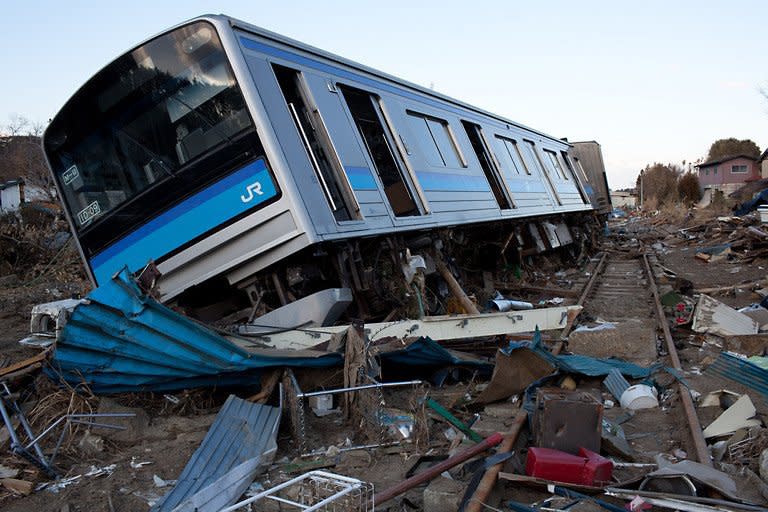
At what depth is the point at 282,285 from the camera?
→ 5.77m

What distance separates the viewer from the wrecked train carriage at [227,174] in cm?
544

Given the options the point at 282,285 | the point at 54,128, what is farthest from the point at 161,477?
the point at 54,128

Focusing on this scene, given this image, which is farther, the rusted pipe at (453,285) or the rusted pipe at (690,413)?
the rusted pipe at (453,285)

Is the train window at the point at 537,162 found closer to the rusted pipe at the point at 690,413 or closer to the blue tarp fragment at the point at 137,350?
the rusted pipe at the point at 690,413

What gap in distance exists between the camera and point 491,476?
3482 millimetres

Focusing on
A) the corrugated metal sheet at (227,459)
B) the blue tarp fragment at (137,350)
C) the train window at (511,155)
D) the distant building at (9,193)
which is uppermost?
the distant building at (9,193)

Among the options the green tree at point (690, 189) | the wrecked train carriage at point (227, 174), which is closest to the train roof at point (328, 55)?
the wrecked train carriage at point (227, 174)

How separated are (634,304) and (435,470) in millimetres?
8260

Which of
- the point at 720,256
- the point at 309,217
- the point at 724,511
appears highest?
the point at 309,217

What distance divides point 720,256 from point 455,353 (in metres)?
13.6

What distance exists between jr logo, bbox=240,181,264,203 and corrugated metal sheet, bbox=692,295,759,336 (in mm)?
5564

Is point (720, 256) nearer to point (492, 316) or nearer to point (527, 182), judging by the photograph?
point (527, 182)

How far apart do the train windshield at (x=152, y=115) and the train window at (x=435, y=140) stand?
11.1 ft

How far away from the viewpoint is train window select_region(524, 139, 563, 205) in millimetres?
15148
